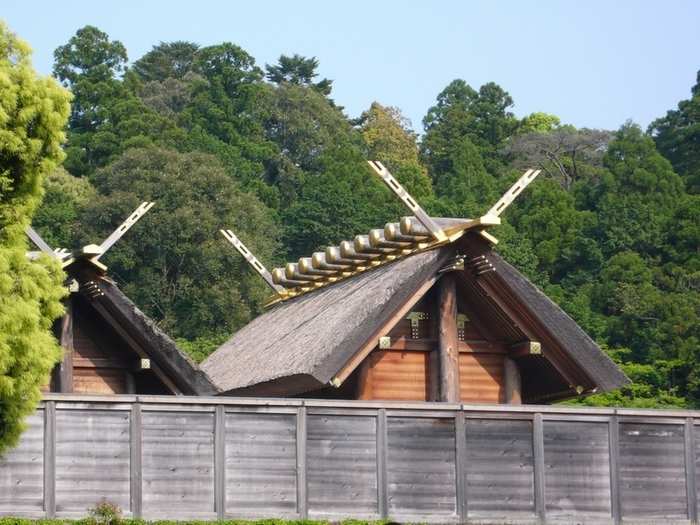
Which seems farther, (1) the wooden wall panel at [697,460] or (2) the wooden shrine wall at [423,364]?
(2) the wooden shrine wall at [423,364]

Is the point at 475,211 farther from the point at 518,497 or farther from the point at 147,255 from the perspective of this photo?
the point at 518,497

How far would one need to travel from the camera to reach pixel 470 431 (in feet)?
62.1

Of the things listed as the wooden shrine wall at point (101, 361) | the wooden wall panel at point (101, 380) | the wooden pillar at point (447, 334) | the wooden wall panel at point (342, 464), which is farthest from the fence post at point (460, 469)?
the wooden wall panel at point (101, 380)

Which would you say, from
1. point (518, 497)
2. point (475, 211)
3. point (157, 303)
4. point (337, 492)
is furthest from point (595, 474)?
point (475, 211)

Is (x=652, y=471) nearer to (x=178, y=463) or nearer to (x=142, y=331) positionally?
(x=178, y=463)

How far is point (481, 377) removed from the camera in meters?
23.1

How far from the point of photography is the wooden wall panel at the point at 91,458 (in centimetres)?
1753

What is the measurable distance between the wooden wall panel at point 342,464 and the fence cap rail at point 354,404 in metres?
0.18

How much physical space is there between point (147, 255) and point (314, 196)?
15.6 m

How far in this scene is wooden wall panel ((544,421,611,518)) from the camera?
1912 cm

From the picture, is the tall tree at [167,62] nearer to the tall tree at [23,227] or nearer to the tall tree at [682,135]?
the tall tree at [682,135]

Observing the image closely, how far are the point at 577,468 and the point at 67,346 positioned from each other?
7.30m

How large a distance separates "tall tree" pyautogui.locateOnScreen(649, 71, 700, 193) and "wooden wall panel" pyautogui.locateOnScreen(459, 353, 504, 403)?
186ft

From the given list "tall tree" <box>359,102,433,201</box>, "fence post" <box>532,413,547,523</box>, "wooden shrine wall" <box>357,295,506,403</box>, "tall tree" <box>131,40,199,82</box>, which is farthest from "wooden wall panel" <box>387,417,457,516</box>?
"tall tree" <box>131,40,199,82</box>
